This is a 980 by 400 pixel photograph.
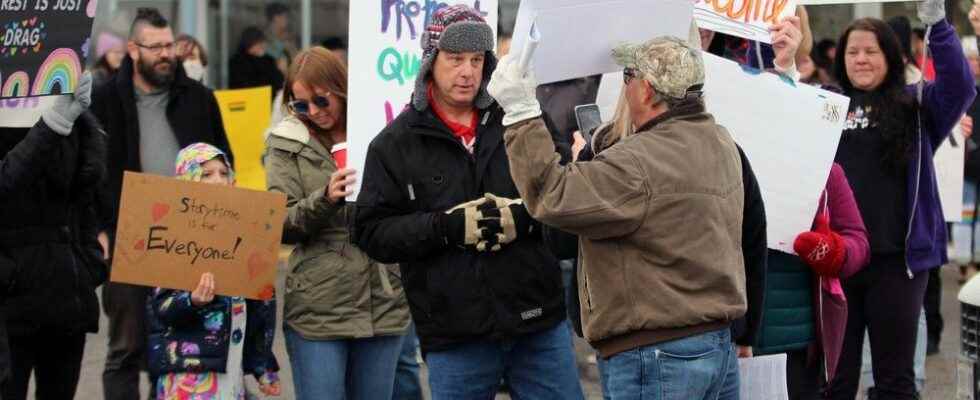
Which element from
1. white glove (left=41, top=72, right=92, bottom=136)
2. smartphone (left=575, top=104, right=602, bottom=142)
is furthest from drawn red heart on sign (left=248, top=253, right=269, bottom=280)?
smartphone (left=575, top=104, right=602, bottom=142)

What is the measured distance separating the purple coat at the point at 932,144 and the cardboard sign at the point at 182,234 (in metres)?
2.54

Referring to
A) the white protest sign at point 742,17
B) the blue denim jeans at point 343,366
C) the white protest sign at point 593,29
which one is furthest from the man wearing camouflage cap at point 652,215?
the blue denim jeans at point 343,366

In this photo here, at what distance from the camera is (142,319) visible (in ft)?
24.1

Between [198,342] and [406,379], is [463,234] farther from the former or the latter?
[406,379]

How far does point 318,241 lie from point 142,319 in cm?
198

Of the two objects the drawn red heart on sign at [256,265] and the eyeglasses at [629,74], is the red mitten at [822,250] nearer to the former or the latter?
the eyeglasses at [629,74]

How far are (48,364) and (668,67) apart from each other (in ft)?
10.1

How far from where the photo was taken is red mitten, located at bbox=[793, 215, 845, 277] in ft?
17.9

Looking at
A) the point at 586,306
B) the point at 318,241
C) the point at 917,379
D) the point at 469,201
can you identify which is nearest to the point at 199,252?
the point at 318,241

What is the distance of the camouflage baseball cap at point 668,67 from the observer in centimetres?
427

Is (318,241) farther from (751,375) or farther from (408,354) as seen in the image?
(751,375)

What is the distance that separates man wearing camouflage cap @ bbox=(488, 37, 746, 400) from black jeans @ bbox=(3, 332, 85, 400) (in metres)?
→ 2.59

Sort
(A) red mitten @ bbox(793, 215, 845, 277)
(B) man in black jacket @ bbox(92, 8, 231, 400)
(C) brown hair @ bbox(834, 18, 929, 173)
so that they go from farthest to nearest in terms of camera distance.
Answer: (B) man in black jacket @ bbox(92, 8, 231, 400)
(C) brown hair @ bbox(834, 18, 929, 173)
(A) red mitten @ bbox(793, 215, 845, 277)

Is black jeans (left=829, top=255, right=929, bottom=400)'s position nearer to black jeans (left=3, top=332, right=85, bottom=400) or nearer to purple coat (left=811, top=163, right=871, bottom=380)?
purple coat (left=811, top=163, right=871, bottom=380)
